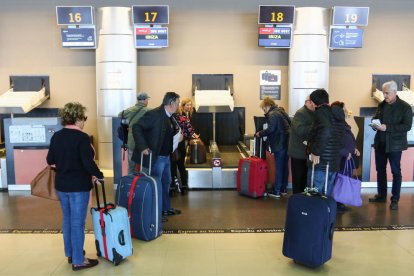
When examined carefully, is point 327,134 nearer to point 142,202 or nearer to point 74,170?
point 142,202

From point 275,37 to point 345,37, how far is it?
137 centimetres

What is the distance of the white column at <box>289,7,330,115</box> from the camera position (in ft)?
25.4

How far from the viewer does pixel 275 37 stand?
7.76 metres

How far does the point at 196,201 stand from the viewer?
17.7 feet

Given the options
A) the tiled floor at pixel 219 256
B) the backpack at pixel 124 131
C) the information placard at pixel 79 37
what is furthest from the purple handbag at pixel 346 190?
the information placard at pixel 79 37

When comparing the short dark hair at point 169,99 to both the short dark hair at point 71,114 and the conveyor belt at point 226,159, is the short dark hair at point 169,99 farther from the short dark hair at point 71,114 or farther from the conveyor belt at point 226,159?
the conveyor belt at point 226,159

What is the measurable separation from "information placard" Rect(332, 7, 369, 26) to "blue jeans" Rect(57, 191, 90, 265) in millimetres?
6273

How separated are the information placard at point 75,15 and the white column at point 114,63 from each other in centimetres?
23

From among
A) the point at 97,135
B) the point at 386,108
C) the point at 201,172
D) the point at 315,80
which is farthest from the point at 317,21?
the point at 97,135

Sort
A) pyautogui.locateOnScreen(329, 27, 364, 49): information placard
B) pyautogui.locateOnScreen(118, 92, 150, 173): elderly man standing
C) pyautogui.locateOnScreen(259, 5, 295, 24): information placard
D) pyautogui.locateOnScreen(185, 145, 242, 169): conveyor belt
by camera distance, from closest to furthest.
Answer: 1. pyautogui.locateOnScreen(118, 92, 150, 173): elderly man standing
2. pyautogui.locateOnScreen(185, 145, 242, 169): conveyor belt
3. pyautogui.locateOnScreen(259, 5, 295, 24): information placard
4. pyautogui.locateOnScreen(329, 27, 364, 49): information placard

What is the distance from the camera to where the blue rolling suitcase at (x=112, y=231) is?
10.5 feet

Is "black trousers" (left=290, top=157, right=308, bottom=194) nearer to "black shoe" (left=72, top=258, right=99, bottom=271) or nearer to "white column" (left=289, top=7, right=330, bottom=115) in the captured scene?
"black shoe" (left=72, top=258, right=99, bottom=271)

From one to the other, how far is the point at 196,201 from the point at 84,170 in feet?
8.21

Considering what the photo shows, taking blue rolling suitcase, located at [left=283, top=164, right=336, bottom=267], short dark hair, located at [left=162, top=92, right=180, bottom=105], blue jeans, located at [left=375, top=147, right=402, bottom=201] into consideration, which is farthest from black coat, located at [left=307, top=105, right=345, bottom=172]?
blue jeans, located at [left=375, top=147, right=402, bottom=201]
